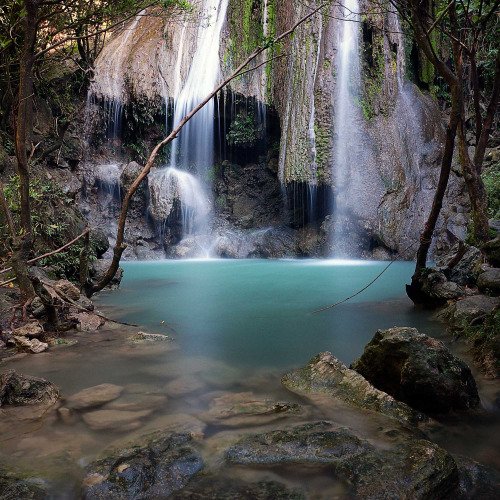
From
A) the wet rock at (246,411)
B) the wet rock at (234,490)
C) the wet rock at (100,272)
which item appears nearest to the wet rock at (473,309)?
the wet rock at (246,411)

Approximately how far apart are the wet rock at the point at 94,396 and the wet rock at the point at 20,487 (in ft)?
3.05

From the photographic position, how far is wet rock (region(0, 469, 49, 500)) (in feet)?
7.07

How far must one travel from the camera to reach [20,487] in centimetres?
223

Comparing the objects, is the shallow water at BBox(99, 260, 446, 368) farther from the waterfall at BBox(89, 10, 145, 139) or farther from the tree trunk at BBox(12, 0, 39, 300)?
the waterfall at BBox(89, 10, 145, 139)

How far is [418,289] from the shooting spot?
694cm

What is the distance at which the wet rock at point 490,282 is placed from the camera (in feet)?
18.4

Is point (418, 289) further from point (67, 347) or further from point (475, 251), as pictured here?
point (67, 347)

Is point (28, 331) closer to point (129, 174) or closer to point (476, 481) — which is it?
point (476, 481)

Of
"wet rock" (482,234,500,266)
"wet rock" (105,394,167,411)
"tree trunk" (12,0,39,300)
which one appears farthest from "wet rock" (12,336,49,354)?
"wet rock" (482,234,500,266)

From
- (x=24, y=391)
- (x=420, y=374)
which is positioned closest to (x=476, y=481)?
(x=420, y=374)

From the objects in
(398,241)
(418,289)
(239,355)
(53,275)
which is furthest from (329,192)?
(239,355)

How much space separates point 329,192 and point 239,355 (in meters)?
11.7

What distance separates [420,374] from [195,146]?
16479mm

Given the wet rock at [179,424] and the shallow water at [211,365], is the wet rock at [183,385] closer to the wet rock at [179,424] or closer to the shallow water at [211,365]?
the shallow water at [211,365]
